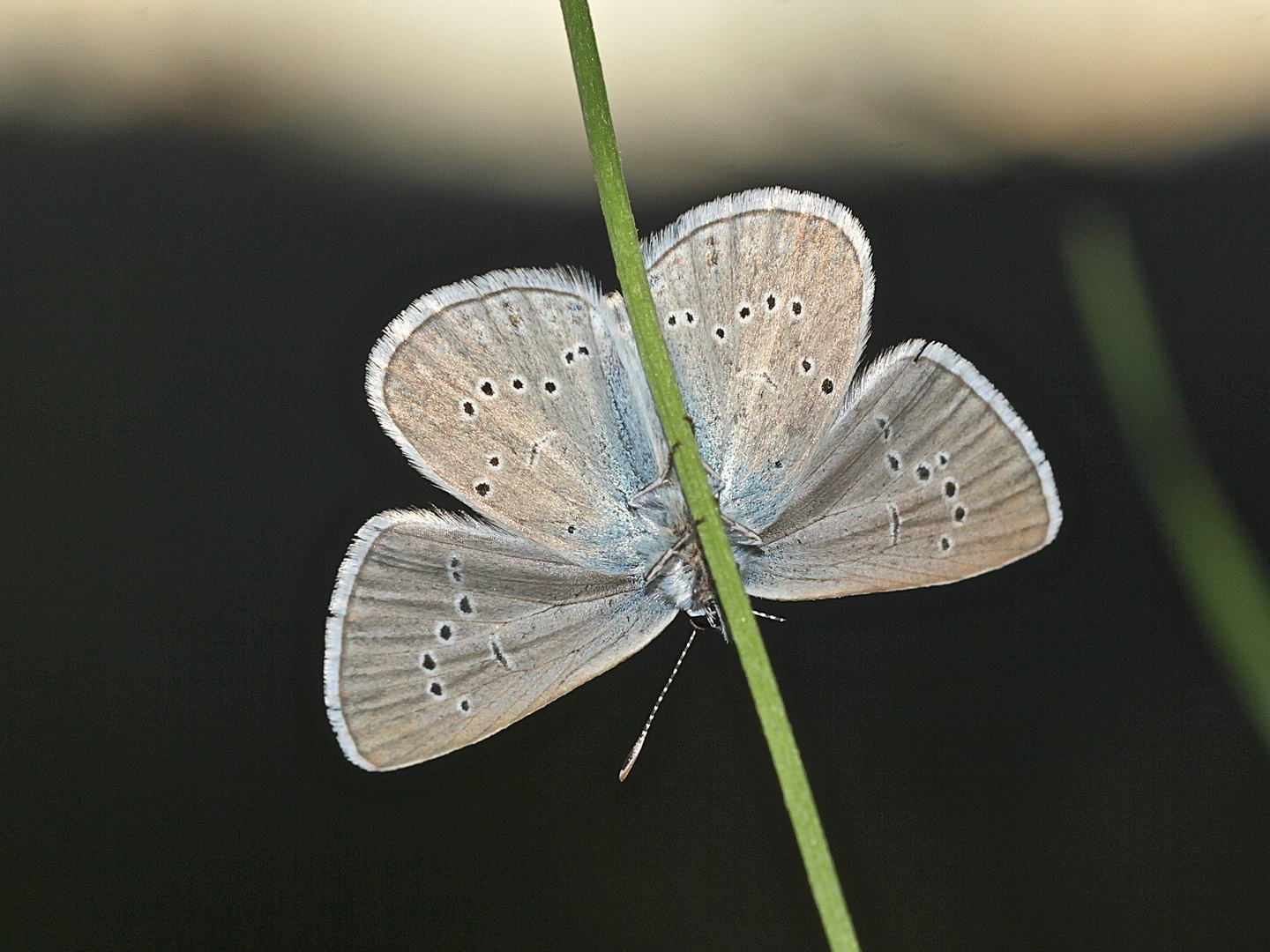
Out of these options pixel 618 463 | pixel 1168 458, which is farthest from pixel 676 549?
pixel 1168 458

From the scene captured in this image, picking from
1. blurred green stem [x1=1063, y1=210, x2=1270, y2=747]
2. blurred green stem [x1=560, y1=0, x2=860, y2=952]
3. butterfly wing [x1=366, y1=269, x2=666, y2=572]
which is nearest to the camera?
blurred green stem [x1=560, y1=0, x2=860, y2=952]

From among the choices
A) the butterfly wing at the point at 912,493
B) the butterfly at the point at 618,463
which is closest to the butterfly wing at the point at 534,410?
the butterfly at the point at 618,463

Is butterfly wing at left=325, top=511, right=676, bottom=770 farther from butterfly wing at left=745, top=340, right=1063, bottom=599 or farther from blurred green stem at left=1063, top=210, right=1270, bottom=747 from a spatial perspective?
blurred green stem at left=1063, top=210, right=1270, bottom=747

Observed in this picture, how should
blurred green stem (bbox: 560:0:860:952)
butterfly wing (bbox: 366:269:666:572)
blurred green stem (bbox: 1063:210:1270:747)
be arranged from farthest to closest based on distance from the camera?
butterfly wing (bbox: 366:269:666:572) → blurred green stem (bbox: 1063:210:1270:747) → blurred green stem (bbox: 560:0:860:952)

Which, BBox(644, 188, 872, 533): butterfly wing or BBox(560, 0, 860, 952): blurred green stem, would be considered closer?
BBox(560, 0, 860, 952): blurred green stem

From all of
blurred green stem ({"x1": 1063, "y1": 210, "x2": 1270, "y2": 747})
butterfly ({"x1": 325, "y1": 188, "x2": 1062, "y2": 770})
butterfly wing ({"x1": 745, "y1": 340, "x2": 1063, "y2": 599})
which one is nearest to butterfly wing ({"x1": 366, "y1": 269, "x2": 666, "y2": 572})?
butterfly ({"x1": 325, "y1": 188, "x2": 1062, "y2": 770})

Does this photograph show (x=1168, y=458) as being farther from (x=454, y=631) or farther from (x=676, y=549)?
(x=454, y=631)
